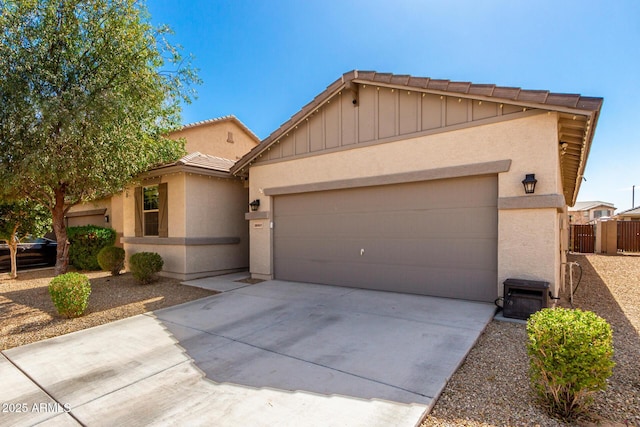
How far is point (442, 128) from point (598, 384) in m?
5.05

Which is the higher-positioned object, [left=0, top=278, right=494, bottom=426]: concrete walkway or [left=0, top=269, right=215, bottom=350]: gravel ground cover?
[left=0, top=278, right=494, bottom=426]: concrete walkway

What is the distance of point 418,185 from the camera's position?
701 centimetres

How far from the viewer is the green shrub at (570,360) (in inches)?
108

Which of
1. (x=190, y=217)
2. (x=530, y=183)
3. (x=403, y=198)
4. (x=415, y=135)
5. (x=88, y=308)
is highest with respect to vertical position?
(x=415, y=135)

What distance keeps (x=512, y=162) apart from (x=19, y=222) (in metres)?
14.6

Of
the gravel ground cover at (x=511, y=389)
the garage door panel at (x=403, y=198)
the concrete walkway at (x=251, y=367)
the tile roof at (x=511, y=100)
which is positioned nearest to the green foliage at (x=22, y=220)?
the concrete walkway at (x=251, y=367)

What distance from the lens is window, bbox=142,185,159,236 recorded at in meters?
10.8

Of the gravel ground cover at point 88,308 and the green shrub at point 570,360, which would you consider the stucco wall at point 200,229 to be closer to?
the gravel ground cover at point 88,308

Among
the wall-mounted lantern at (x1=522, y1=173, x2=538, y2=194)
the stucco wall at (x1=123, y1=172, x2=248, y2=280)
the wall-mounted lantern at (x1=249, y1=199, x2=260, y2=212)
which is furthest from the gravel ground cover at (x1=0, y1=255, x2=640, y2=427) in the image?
the wall-mounted lantern at (x1=249, y1=199, x2=260, y2=212)

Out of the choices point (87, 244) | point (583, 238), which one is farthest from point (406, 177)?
point (583, 238)

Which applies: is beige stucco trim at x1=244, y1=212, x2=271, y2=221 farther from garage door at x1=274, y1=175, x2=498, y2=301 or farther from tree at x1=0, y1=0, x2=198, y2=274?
tree at x1=0, y1=0, x2=198, y2=274

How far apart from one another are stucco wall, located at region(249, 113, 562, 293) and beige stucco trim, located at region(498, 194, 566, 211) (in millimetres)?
95

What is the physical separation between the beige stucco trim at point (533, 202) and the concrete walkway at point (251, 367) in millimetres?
1913

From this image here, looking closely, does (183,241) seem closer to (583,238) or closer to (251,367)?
(251,367)
